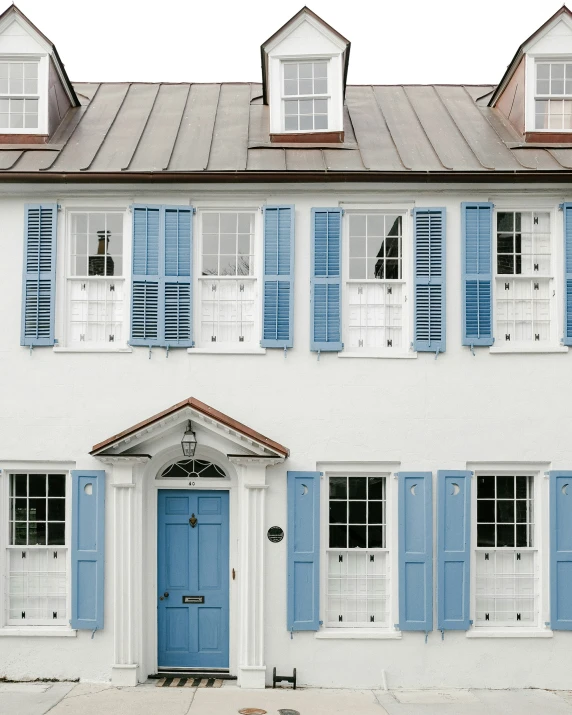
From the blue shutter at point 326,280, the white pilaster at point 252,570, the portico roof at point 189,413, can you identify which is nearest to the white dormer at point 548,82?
the blue shutter at point 326,280

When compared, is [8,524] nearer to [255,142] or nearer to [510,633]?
[255,142]

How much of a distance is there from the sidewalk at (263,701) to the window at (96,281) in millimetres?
4314

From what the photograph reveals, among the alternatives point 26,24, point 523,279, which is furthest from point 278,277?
point 26,24

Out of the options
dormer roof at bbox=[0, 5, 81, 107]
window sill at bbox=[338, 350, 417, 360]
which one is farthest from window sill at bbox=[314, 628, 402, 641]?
dormer roof at bbox=[0, 5, 81, 107]

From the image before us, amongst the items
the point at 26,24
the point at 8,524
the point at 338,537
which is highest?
the point at 26,24

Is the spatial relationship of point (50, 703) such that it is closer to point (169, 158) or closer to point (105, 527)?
point (105, 527)

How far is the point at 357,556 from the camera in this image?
9.95 m

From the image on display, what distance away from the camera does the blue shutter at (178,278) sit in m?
9.94

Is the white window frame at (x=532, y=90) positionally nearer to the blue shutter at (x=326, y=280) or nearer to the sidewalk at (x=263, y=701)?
the blue shutter at (x=326, y=280)

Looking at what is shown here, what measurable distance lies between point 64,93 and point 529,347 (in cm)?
805

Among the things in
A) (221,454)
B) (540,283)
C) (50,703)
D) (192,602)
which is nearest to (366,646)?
(192,602)

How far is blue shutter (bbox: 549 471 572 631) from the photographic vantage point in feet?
32.0

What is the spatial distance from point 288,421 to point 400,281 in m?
2.38

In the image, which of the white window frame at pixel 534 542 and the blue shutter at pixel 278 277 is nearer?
the white window frame at pixel 534 542
